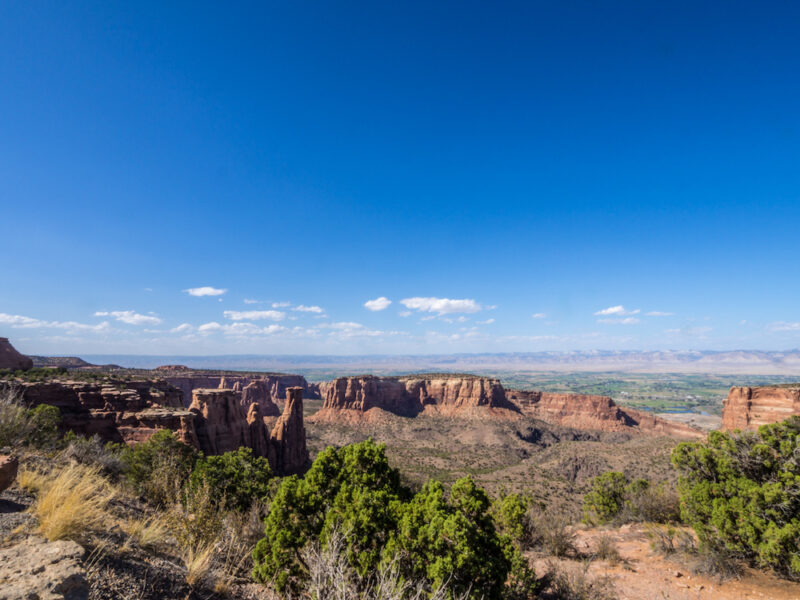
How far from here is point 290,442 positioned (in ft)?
162

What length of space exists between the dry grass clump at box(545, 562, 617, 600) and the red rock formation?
4115 centimetres

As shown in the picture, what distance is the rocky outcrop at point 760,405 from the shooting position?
58125mm

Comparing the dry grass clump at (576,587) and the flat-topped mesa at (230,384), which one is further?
the flat-topped mesa at (230,384)

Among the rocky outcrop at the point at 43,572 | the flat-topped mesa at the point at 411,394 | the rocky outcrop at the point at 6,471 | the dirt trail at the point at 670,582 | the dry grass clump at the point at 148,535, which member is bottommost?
the flat-topped mesa at the point at 411,394

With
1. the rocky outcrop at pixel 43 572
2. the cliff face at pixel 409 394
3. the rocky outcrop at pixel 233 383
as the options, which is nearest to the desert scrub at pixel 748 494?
the rocky outcrop at pixel 43 572

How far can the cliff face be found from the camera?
102 metres

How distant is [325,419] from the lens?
96.8 metres

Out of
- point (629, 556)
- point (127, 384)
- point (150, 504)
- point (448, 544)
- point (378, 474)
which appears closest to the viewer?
point (448, 544)

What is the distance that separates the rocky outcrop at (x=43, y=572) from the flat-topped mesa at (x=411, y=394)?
3847 inches

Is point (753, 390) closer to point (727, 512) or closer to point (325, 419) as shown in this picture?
point (727, 512)

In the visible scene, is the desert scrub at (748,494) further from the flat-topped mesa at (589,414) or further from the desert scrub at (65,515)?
the flat-topped mesa at (589,414)

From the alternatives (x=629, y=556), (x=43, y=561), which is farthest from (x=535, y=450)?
(x=43, y=561)

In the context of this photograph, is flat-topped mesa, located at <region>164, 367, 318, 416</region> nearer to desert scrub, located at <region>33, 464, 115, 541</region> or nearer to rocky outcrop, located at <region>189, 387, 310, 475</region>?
rocky outcrop, located at <region>189, 387, 310, 475</region>

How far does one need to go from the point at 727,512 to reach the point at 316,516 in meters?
16.0
